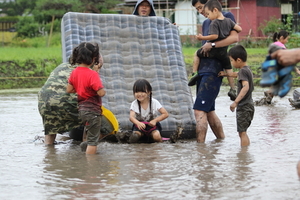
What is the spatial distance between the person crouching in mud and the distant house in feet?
78.4

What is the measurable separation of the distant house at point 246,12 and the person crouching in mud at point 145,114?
78.4 ft

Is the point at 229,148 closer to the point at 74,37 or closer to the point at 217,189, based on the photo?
the point at 217,189

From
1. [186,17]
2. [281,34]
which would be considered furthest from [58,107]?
[186,17]

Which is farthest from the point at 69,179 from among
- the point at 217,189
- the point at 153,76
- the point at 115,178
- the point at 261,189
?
the point at 153,76

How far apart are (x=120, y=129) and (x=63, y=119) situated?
2.23 ft

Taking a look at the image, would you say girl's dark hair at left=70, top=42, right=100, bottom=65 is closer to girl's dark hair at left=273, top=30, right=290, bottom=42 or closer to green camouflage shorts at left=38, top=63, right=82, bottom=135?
green camouflage shorts at left=38, top=63, right=82, bottom=135

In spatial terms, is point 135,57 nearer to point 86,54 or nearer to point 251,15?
point 86,54

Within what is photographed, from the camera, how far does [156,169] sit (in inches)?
207

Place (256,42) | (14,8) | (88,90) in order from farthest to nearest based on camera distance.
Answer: (14,8) < (256,42) < (88,90)

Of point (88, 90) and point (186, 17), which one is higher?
point (186, 17)

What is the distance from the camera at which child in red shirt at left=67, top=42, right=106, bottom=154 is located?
589 cm

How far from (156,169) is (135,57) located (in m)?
2.64

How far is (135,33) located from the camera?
25.5 feet

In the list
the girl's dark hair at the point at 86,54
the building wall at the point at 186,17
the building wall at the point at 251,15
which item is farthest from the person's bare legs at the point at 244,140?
the building wall at the point at 186,17
